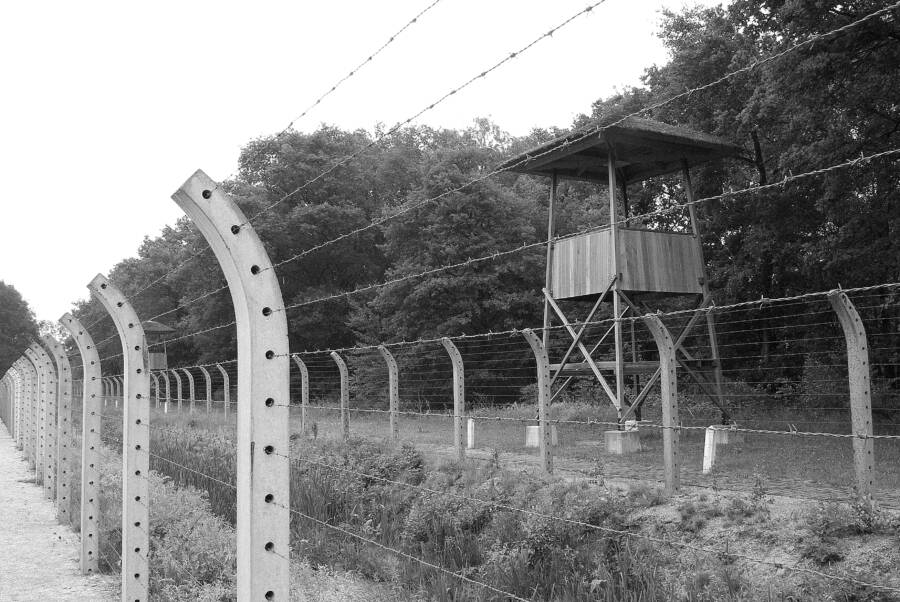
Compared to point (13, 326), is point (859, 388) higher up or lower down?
lower down

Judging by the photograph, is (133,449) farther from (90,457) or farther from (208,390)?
(208,390)

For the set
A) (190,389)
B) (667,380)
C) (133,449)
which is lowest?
(133,449)

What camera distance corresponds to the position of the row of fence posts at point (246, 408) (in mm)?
3326

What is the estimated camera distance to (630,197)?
2958 centimetres

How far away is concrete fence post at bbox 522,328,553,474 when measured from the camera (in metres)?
9.38

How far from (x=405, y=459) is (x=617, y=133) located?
23.6ft

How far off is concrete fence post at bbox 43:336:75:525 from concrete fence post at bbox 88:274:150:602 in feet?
14.3

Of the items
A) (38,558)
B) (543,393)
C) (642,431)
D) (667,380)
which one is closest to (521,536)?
(667,380)

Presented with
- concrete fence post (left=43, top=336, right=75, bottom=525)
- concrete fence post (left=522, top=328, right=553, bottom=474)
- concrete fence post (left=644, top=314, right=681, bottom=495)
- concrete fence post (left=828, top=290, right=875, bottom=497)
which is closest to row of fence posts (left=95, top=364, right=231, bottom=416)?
concrete fence post (left=43, top=336, right=75, bottom=525)

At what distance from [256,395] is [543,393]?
21.1 ft

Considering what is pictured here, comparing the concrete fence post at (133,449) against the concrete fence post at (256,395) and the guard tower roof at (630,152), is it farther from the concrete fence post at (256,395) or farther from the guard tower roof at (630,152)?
the guard tower roof at (630,152)

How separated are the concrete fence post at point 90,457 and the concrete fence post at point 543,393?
3876 millimetres

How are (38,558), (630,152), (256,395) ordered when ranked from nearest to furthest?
(256,395), (38,558), (630,152)

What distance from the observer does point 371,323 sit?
39500 millimetres
